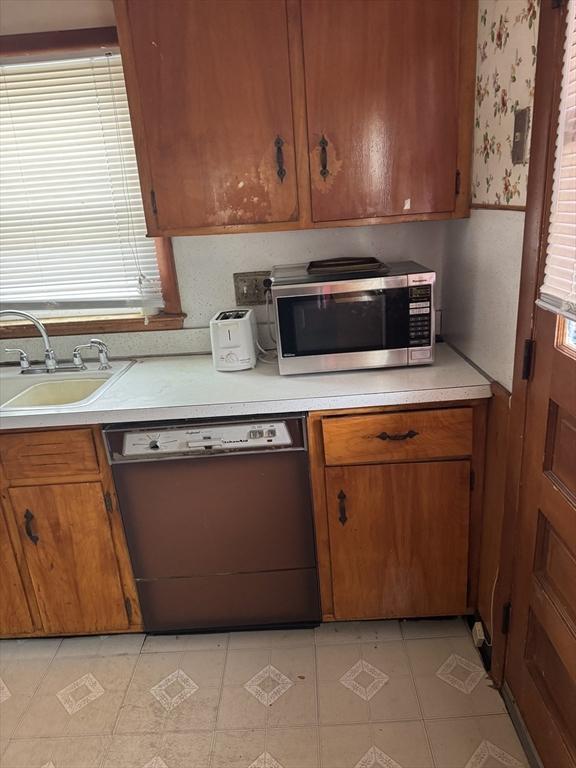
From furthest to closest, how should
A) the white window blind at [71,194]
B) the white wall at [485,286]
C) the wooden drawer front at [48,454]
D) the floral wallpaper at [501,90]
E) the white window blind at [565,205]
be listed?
the white window blind at [71,194]
the wooden drawer front at [48,454]
the white wall at [485,286]
the floral wallpaper at [501,90]
the white window blind at [565,205]

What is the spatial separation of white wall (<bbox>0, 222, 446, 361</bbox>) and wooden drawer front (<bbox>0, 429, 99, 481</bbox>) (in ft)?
2.03

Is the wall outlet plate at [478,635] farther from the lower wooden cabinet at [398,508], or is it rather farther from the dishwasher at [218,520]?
the dishwasher at [218,520]

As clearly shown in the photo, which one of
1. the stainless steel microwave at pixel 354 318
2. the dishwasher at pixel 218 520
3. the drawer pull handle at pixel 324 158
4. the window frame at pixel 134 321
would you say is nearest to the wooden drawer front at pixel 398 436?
the dishwasher at pixel 218 520

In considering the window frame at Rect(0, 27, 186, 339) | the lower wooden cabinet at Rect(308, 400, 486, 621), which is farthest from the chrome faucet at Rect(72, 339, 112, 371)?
the lower wooden cabinet at Rect(308, 400, 486, 621)

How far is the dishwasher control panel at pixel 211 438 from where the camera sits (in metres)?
1.57

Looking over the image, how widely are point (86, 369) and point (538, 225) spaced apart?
1.63 m

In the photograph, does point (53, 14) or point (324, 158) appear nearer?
point (324, 158)

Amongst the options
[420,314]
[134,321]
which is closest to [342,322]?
[420,314]

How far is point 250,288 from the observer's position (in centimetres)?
205

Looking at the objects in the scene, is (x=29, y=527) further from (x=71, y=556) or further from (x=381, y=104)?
(x=381, y=104)

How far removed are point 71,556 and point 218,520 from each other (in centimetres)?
51

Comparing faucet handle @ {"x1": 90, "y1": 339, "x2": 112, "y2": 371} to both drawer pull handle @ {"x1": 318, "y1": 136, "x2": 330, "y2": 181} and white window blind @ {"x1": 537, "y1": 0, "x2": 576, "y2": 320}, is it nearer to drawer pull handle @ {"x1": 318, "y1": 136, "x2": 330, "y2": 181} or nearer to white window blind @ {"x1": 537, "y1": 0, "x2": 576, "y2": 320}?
drawer pull handle @ {"x1": 318, "y1": 136, "x2": 330, "y2": 181}

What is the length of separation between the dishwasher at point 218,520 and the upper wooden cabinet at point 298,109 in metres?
0.69

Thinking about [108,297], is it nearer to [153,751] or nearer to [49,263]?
[49,263]
